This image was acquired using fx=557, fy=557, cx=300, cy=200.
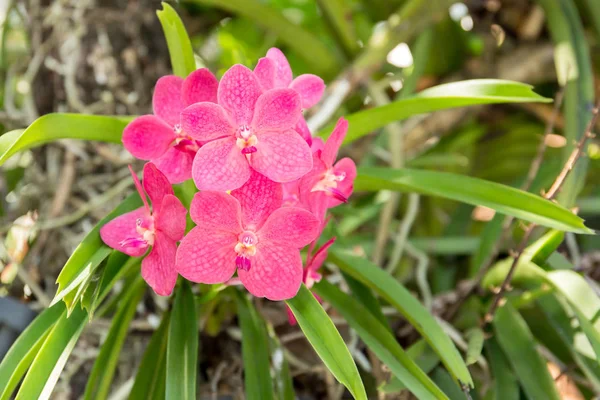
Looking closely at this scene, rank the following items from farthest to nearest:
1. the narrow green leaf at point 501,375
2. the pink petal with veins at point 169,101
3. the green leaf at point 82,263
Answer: the narrow green leaf at point 501,375
the pink petal with veins at point 169,101
the green leaf at point 82,263

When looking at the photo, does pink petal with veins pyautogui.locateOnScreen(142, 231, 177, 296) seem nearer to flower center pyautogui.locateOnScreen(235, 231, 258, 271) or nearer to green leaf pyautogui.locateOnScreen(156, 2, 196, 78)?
flower center pyautogui.locateOnScreen(235, 231, 258, 271)

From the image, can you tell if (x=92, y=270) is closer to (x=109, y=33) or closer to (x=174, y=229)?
(x=174, y=229)

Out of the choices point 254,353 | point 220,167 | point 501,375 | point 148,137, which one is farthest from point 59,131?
point 501,375

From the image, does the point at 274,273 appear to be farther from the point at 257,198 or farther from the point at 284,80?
the point at 284,80

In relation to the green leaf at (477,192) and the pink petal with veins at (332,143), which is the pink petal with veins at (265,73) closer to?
the pink petal with veins at (332,143)

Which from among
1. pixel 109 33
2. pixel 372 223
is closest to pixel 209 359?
pixel 372 223

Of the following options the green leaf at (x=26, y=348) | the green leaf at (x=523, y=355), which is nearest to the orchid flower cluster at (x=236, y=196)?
the green leaf at (x=26, y=348)
